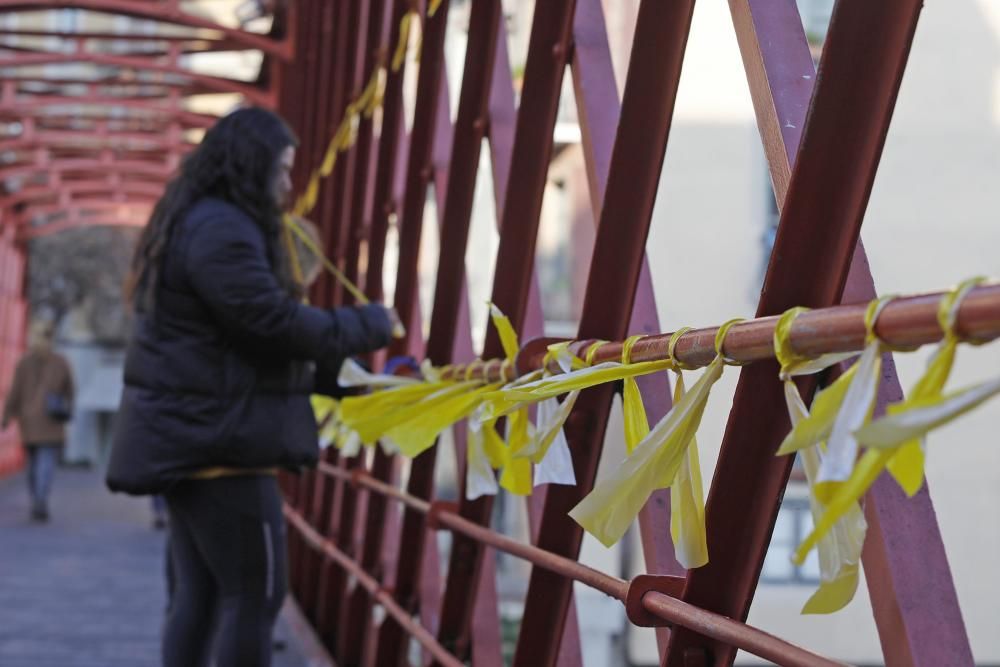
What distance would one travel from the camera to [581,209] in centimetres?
338

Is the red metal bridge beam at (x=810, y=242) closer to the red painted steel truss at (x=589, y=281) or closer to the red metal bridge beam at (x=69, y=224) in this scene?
the red painted steel truss at (x=589, y=281)

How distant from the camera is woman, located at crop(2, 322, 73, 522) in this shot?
34.2 feet

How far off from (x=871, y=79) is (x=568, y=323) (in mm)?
5212

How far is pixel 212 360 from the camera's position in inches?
118

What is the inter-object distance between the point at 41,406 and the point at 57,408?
0.47 feet

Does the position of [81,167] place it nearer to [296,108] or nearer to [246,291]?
[296,108]

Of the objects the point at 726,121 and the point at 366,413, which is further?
the point at 366,413

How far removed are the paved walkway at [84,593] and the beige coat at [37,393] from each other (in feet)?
2.33

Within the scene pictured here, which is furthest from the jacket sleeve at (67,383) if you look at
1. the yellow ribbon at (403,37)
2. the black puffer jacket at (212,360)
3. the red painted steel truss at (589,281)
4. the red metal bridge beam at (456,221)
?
the black puffer jacket at (212,360)

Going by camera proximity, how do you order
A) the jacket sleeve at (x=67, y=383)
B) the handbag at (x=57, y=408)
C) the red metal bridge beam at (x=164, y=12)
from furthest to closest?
the jacket sleeve at (x=67, y=383) → the handbag at (x=57, y=408) → the red metal bridge beam at (x=164, y=12)

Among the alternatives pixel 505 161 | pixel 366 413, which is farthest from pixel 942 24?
pixel 505 161

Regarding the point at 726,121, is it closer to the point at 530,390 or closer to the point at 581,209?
the point at 530,390

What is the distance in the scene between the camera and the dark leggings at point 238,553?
2953 mm

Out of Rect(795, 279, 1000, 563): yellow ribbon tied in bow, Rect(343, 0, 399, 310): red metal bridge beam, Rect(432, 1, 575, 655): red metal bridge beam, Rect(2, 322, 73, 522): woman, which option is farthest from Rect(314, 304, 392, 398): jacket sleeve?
Rect(2, 322, 73, 522): woman
